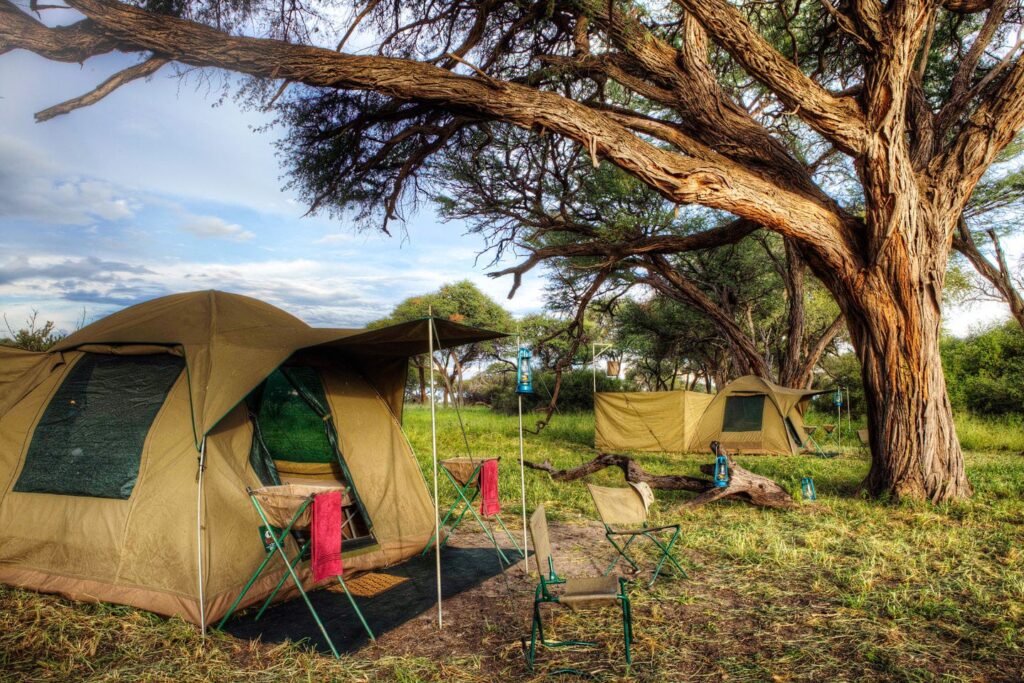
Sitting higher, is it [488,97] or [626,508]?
[488,97]

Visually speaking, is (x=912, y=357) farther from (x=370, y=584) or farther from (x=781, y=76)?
(x=370, y=584)

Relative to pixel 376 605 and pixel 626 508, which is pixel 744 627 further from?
pixel 376 605

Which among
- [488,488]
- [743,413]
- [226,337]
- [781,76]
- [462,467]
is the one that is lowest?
[488,488]

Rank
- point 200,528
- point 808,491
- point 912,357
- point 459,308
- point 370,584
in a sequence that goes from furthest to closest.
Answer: point 459,308
point 808,491
point 912,357
point 370,584
point 200,528

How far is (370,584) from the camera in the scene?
527 cm

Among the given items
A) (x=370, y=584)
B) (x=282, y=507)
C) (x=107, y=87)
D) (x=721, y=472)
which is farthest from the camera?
(x=721, y=472)

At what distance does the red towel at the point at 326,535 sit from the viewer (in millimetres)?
4078

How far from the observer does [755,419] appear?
1463 cm

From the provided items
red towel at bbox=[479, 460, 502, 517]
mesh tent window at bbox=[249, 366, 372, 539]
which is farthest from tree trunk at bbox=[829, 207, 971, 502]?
mesh tent window at bbox=[249, 366, 372, 539]

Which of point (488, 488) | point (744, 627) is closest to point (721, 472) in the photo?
point (488, 488)

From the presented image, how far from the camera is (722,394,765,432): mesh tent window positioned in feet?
47.9

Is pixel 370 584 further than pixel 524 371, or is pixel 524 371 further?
pixel 370 584

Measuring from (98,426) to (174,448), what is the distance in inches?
29.2

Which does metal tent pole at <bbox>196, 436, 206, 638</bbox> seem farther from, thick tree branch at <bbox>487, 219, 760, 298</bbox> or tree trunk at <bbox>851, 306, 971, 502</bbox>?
tree trunk at <bbox>851, 306, 971, 502</bbox>
